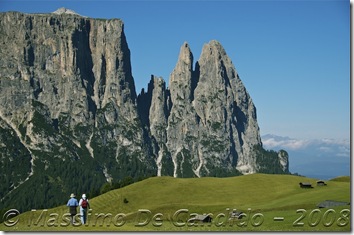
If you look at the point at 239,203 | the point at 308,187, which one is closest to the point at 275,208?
the point at 239,203

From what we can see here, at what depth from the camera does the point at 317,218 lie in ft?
221

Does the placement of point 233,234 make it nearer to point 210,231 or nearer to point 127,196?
point 210,231

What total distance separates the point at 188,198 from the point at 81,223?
295 feet

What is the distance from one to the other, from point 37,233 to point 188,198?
314 feet

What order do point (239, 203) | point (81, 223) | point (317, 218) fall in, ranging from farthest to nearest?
point (239, 203), point (317, 218), point (81, 223)

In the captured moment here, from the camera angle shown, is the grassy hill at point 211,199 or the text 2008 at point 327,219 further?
the grassy hill at point 211,199

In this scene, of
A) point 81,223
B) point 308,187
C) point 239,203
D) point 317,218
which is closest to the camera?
point 81,223

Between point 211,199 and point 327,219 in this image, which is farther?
point 211,199

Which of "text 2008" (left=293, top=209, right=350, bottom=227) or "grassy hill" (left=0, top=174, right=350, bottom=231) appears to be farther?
"grassy hill" (left=0, top=174, right=350, bottom=231)

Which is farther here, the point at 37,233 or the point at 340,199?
the point at 340,199

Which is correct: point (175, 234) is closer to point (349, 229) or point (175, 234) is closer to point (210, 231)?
point (210, 231)

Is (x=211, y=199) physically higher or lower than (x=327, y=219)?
higher

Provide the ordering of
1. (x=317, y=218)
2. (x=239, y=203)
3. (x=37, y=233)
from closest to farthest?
(x=37, y=233), (x=317, y=218), (x=239, y=203)

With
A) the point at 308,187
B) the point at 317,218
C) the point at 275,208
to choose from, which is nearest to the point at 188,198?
the point at 308,187
